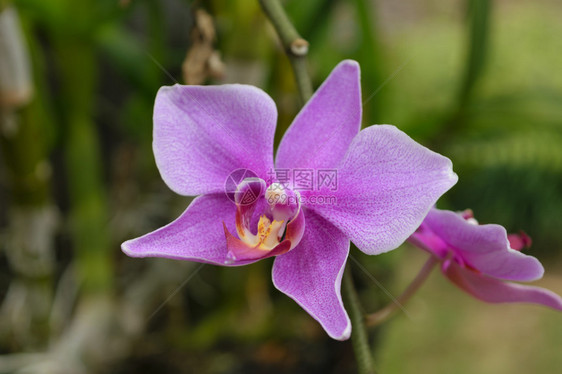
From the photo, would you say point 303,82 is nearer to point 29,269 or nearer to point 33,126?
point 33,126

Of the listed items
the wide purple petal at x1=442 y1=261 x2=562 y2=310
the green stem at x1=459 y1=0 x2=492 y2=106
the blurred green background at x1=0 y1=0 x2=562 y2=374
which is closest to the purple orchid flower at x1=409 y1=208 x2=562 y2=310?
the wide purple petal at x1=442 y1=261 x2=562 y2=310

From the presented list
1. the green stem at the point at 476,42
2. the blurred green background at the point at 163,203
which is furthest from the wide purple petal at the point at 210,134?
the green stem at the point at 476,42

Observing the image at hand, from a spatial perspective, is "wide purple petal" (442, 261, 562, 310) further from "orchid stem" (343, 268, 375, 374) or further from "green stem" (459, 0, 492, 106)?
"green stem" (459, 0, 492, 106)

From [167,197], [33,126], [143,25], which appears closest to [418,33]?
[143,25]

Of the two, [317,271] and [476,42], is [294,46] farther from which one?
[476,42]

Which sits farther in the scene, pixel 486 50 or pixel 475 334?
pixel 475 334

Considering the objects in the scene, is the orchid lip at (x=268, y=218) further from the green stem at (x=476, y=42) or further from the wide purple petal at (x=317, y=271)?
the green stem at (x=476, y=42)

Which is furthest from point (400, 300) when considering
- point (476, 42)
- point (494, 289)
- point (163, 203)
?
point (163, 203)
